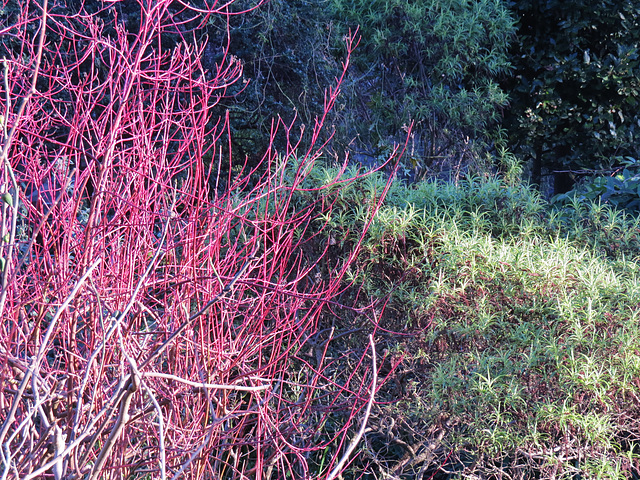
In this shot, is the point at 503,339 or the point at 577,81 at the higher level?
the point at 577,81

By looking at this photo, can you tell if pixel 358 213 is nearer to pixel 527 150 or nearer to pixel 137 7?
pixel 137 7

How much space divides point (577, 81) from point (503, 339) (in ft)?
20.8

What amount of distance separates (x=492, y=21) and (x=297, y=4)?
7.75 feet

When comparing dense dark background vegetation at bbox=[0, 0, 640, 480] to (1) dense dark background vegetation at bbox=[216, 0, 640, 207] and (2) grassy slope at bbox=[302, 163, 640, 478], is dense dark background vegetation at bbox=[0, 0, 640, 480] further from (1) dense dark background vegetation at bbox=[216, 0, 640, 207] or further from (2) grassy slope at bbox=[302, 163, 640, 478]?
(1) dense dark background vegetation at bbox=[216, 0, 640, 207]

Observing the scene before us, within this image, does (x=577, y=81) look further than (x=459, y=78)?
Yes

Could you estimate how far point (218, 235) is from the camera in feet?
6.25

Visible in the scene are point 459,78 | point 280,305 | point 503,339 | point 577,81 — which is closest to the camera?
point 280,305

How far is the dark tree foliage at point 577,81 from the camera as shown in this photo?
25.5 feet

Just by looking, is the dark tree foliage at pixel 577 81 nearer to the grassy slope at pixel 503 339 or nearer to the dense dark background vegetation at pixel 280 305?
the dense dark background vegetation at pixel 280 305

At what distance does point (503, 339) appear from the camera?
2.79m

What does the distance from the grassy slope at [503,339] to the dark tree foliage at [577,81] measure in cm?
513

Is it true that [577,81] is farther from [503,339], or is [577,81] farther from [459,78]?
[503,339]

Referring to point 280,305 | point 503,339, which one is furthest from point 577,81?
point 280,305

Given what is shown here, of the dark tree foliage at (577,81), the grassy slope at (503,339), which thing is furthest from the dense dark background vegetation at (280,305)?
the dark tree foliage at (577,81)
